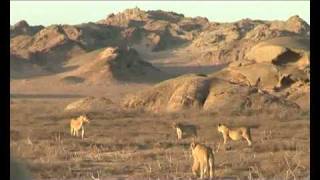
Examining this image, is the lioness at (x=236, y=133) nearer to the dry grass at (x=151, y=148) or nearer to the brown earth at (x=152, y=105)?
the dry grass at (x=151, y=148)

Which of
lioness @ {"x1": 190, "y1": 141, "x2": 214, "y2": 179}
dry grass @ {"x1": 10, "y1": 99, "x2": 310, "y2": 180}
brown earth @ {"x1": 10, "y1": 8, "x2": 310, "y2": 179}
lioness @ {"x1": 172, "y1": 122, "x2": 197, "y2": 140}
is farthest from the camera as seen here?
lioness @ {"x1": 172, "y1": 122, "x2": 197, "y2": 140}

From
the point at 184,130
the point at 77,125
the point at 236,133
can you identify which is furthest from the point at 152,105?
the point at 236,133

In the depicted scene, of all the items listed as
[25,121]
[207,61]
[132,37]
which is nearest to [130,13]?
[132,37]

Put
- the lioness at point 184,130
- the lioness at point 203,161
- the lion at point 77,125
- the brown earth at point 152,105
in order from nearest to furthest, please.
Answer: the lioness at point 203,161 → the brown earth at point 152,105 → the lioness at point 184,130 → the lion at point 77,125

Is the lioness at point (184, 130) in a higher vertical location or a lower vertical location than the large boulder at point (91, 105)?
lower

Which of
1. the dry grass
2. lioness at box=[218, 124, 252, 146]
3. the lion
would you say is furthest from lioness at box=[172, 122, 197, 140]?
the lion

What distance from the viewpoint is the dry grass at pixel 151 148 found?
11750mm

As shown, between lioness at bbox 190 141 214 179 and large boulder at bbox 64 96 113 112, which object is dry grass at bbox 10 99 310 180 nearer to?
lioness at bbox 190 141 214 179

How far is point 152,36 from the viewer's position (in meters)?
98.4

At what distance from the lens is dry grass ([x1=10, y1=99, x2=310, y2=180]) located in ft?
38.5

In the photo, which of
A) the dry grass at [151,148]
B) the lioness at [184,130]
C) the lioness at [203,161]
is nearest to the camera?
the lioness at [203,161]

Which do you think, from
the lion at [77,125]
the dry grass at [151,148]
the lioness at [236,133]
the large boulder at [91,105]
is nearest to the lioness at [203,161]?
the dry grass at [151,148]

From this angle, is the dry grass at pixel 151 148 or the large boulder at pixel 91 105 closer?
the dry grass at pixel 151 148

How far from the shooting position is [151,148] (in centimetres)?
1658
